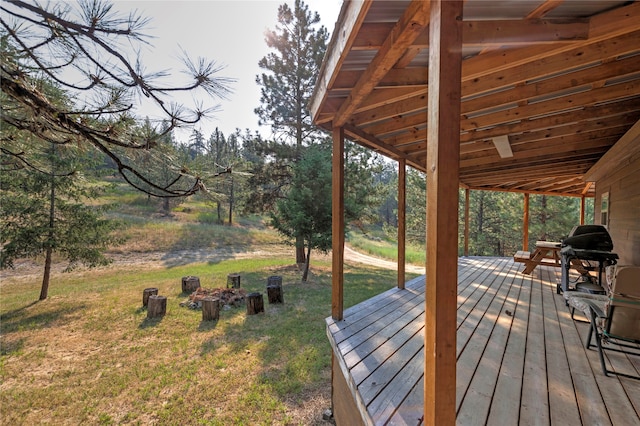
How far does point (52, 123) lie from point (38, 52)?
0.67 metres

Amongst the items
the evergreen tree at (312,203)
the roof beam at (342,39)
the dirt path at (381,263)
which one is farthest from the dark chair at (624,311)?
the dirt path at (381,263)

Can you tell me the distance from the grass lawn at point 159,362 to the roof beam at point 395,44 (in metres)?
3.30

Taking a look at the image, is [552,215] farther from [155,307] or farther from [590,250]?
[155,307]

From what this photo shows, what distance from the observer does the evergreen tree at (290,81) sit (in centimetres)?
1070

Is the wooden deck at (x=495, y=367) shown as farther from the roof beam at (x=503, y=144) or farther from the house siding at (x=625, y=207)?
the roof beam at (x=503, y=144)

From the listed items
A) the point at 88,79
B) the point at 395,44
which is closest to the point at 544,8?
the point at 395,44

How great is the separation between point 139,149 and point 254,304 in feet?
14.5

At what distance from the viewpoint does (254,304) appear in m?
6.11

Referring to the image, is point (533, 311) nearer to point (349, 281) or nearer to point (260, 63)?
point (349, 281)

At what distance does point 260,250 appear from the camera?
17.1 metres

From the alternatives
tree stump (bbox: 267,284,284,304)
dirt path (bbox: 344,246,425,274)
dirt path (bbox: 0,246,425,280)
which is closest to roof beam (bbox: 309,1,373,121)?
tree stump (bbox: 267,284,284,304)

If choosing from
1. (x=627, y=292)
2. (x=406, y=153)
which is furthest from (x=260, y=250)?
(x=627, y=292)

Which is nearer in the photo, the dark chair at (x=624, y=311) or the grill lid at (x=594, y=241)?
the dark chair at (x=624, y=311)

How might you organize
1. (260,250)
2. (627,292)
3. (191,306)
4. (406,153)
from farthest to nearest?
(260,250)
(191,306)
(406,153)
(627,292)
